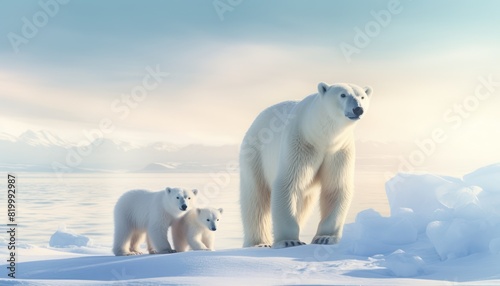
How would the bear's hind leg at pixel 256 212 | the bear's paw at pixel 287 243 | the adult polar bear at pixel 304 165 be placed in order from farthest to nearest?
the bear's hind leg at pixel 256 212
the bear's paw at pixel 287 243
the adult polar bear at pixel 304 165

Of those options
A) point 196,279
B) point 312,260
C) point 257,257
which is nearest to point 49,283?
point 196,279

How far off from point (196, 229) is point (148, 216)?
1.95 feet

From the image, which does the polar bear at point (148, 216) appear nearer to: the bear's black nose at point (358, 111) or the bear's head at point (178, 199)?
the bear's head at point (178, 199)

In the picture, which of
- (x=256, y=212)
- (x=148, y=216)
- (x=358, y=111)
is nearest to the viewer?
(x=358, y=111)

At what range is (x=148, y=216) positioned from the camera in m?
7.16

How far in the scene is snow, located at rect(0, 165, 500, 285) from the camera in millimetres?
5168

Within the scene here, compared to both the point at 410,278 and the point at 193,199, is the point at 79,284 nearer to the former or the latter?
the point at 193,199

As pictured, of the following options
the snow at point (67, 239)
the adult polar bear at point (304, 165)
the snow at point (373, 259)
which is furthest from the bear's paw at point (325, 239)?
the snow at point (67, 239)

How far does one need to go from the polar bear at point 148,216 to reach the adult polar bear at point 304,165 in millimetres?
839

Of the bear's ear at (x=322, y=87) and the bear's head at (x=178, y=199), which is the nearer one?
the bear's ear at (x=322, y=87)

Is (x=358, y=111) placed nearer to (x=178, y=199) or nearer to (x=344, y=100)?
(x=344, y=100)

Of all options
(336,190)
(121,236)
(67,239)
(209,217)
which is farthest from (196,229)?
(67,239)

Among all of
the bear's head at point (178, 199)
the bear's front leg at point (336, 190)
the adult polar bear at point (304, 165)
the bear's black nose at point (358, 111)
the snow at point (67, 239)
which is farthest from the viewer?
the snow at point (67, 239)

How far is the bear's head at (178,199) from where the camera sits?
6.89 metres
